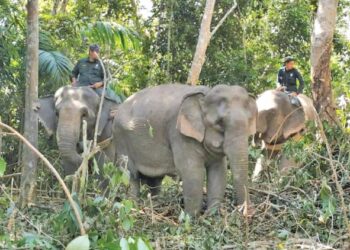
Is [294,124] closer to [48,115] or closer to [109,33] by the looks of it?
[109,33]

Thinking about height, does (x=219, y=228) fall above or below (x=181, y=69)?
below

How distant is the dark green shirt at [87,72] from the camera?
1238cm

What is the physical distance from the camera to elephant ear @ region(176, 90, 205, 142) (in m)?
9.26

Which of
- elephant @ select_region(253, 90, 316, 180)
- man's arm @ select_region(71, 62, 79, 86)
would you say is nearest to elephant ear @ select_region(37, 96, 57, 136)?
man's arm @ select_region(71, 62, 79, 86)

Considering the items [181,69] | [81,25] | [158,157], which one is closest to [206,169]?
[158,157]

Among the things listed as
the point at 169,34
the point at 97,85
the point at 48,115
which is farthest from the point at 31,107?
the point at 169,34

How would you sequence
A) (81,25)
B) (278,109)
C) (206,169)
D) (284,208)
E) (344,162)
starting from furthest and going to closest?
1. (81,25)
2. (278,109)
3. (206,169)
4. (344,162)
5. (284,208)

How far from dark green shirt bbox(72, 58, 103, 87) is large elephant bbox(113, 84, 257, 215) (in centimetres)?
206

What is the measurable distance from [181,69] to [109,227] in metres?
11.0

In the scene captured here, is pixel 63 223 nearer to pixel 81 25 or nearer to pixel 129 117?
pixel 129 117

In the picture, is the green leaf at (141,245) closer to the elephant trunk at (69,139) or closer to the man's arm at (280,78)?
the elephant trunk at (69,139)

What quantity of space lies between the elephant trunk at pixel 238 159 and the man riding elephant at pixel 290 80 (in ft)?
13.8

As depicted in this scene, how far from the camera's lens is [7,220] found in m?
6.80

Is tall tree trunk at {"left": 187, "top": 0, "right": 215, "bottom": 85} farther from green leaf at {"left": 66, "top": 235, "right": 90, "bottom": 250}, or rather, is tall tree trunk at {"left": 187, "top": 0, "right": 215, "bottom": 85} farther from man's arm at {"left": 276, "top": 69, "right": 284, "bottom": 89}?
green leaf at {"left": 66, "top": 235, "right": 90, "bottom": 250}
